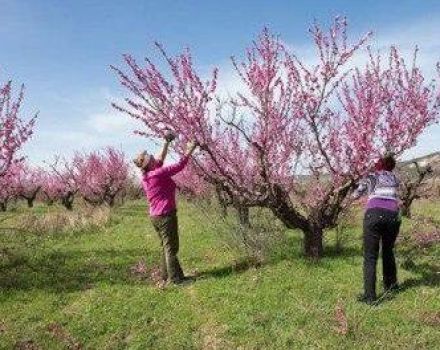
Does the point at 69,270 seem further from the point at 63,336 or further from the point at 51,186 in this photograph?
the point at 51,186

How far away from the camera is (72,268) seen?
47.2 ft

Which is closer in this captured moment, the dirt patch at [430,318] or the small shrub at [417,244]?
the dirt patch at [430,318]

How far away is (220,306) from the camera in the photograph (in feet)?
32.9

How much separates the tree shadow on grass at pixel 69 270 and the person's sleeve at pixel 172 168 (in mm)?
2403

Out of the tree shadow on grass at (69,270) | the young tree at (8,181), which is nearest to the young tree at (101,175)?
the young tree at (8,181)

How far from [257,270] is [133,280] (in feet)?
8.07

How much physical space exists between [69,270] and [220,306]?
209 inches

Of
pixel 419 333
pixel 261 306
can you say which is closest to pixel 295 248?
pixel 261 306

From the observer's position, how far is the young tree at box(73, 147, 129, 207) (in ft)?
142

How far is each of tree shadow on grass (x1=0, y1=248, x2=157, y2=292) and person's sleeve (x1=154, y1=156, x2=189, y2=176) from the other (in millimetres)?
2403

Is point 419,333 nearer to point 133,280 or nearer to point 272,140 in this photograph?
point 272,140

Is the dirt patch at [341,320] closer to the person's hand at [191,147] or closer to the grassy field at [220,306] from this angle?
the grassy field at [220,306]

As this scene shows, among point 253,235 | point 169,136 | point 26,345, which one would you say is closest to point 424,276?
point 253,235

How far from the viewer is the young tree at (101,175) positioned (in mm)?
43312
